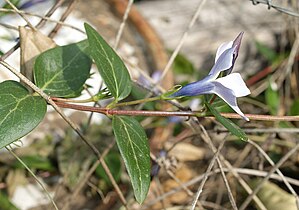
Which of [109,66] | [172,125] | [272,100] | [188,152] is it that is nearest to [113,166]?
[172,125]

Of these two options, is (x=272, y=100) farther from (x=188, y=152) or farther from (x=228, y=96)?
(x=228, y=96)

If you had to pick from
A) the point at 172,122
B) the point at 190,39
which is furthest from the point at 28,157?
the point at 190,39

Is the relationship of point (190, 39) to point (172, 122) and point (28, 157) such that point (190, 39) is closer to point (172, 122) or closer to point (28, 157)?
point (172, 122)

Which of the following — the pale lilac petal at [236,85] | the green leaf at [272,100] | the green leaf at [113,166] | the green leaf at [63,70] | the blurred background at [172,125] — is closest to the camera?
the pale lilac petal at [236,85]

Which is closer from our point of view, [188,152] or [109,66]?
[109,66]

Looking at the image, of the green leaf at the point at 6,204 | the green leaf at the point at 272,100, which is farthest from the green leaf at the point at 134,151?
the green leaf at the point at 272,100

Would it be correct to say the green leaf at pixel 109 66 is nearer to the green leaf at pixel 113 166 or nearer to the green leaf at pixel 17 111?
the green leaf at pixel 17 111
